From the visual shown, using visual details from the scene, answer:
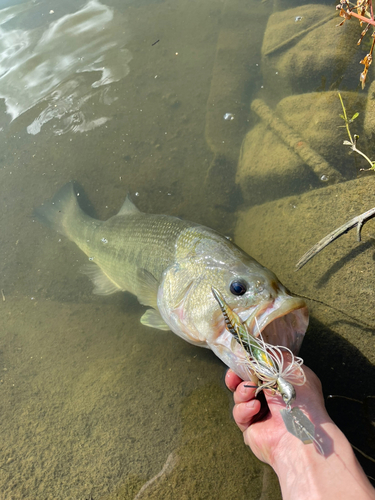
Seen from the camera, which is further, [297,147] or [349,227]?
[297,147]

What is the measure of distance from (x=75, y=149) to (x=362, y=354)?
438cm

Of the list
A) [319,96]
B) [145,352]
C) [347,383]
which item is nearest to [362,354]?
[347,383]

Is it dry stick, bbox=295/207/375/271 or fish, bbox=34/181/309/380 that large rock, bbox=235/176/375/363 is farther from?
fish, bbox=34/181/309/380

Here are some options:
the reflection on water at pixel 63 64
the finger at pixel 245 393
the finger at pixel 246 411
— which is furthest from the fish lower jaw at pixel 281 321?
the reflection on water at pixel 63 64

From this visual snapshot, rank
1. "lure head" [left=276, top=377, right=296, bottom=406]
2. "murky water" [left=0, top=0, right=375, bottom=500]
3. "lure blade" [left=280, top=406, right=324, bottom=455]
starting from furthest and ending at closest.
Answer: "murky water" [left=0, top=0, right=375, bottom=500] → "lure blade" [left=280, top=406, right=324, bottom=455] → "lure head" [left=276, top=377, right=296, bottom=406]

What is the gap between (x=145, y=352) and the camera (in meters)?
3.18

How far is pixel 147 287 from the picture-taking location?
3043 mm

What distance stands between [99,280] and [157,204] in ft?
3.99

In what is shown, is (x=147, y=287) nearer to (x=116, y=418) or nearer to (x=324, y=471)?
(x=116, y=418)

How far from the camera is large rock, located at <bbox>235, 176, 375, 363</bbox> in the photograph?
236cm

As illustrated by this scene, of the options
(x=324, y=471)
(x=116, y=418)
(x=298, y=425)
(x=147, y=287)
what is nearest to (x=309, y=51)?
(x=147, y=287)

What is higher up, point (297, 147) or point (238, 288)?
point (238, 288)

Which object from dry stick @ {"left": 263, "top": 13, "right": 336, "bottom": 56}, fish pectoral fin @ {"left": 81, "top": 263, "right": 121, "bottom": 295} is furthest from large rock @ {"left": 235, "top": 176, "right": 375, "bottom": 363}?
dry stick @ {"left": 263, "top": 13, "right": 336, "bottom": 56}

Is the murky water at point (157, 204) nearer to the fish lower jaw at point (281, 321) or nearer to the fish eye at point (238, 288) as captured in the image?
the fish lower jaw at point (281, 321)
